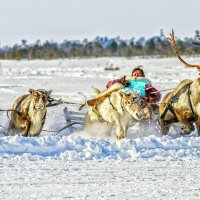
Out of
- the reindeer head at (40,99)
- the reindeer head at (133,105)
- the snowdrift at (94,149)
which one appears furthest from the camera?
the reindeer head at (40,99)

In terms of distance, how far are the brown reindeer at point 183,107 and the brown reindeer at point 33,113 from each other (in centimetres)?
203

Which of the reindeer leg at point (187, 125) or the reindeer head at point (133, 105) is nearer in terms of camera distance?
the reindeer head at point (133, 105)

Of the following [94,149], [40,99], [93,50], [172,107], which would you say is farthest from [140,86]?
[93,50]

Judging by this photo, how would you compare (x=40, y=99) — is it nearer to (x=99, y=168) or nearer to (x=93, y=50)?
(x=99, y=168)

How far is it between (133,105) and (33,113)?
166 centimetres

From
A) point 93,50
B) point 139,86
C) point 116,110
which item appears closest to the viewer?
point 116,110

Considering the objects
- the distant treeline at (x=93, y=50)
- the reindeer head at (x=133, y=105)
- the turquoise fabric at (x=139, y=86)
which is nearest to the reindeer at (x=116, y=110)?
the reindeer head at (x=133, y=105)

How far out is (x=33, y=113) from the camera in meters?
10.6

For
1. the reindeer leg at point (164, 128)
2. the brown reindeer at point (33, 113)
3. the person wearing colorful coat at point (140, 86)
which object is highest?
the person wearing colorful coat at point (140, 86)

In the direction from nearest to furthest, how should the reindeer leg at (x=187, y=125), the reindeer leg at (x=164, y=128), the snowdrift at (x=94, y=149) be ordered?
the snowdrift at (x=94, y=149), the reindeer leg at (x=187, y=125), the reindeer leg at (x=164, y=128)

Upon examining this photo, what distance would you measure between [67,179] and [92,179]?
251 millimetres

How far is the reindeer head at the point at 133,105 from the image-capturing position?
10.0 meters

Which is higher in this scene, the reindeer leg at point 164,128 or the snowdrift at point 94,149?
the snowdrift at point 94,149

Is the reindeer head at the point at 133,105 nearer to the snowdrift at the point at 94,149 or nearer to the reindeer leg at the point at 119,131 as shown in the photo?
the reindeer leg at the point at 119,131
